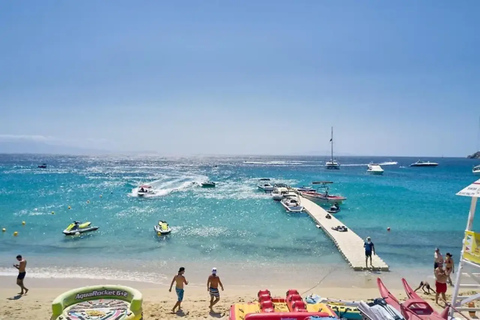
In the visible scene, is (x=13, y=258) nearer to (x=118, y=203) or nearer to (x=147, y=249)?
(x=147, y=249)

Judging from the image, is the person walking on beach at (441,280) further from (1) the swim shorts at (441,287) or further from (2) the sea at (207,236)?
(2) the sea at (207,236)

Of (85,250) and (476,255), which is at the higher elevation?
(476,255)

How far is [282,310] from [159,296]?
17.2 feet

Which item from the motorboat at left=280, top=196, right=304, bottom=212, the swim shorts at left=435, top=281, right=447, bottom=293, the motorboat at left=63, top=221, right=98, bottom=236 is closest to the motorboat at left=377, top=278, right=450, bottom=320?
the swim shorts at left=435, top=281, right=447, bottom=293

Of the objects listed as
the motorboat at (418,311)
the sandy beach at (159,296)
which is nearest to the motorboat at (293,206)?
the sandy beach at (159,296)

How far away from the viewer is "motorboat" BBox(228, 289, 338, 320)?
8.40 metres

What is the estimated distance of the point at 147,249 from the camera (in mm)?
19141

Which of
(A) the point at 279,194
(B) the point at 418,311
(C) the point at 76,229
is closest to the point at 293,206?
(A) the point at 279,194

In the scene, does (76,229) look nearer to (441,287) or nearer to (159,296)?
(159,296)

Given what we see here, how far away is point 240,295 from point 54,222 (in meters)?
20.2

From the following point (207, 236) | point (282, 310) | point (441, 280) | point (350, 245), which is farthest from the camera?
point (207, 236)

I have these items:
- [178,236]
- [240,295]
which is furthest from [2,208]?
[240,295]

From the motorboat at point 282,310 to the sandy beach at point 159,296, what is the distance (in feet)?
4.95

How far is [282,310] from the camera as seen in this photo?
941cm
